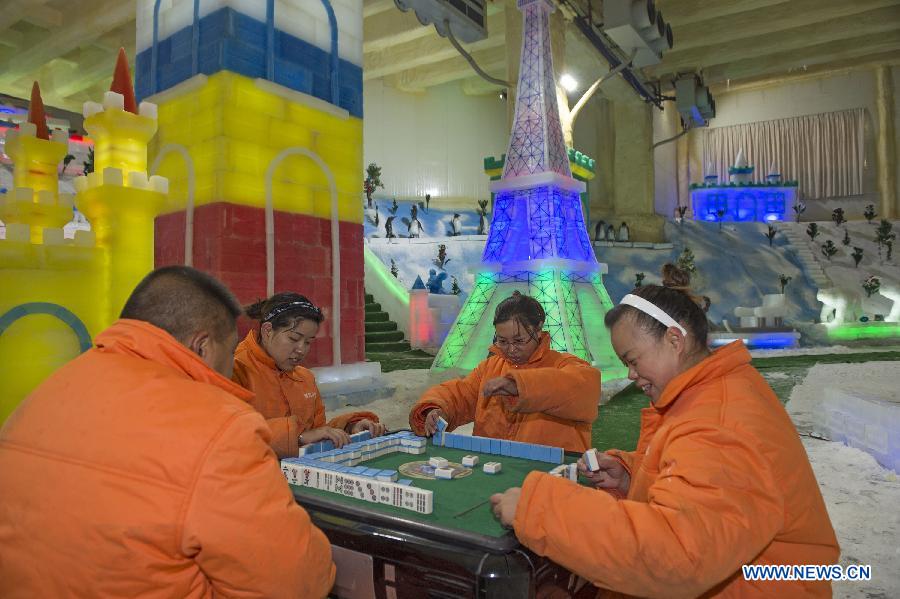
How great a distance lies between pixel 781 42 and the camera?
2084 centimetres

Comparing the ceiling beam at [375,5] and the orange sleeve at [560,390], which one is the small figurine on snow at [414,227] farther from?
the orange sleeve at [560,390]

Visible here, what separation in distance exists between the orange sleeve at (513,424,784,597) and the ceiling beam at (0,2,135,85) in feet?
56.1

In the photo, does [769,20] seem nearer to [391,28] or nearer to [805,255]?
[805,255]

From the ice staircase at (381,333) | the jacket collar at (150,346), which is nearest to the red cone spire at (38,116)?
the jacket collar at (150,346)

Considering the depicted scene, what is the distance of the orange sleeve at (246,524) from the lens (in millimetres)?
1284

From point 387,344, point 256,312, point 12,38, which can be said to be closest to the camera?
point 256,312

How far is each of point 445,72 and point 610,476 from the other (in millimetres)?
24789

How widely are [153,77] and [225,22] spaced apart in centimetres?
129

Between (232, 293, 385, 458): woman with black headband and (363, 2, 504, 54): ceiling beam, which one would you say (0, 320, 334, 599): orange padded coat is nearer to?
(232, 293, 385, 458): woman with black headband

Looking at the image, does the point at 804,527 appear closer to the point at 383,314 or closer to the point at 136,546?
the point at 136,546

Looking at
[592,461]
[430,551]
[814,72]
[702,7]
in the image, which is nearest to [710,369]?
[592,461]

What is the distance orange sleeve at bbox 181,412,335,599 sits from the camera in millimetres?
1284

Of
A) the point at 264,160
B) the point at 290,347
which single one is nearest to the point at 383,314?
the point at 264,160

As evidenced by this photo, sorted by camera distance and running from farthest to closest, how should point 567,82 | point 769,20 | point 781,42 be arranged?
point 781,42 → point 769,20 → point 567,82
